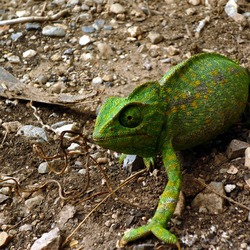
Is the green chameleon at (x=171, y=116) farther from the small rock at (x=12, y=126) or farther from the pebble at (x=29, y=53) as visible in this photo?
the pebble at (x=29, y=53)

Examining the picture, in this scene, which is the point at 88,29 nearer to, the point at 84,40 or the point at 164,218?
the point at 84,40

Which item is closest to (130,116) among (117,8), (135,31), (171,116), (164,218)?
(171,116)

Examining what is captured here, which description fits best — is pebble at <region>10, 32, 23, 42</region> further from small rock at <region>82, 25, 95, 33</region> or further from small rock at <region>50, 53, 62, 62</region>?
small rock at <region>82, 25, 95, 33</region>

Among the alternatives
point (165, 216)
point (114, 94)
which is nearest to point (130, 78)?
point (114, 94)

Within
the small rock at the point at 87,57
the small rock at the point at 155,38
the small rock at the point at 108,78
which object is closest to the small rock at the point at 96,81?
the small rock at the point at 108,78

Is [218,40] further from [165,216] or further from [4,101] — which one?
[165,216]

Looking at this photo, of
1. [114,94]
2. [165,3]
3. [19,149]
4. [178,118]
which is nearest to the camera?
[178,118]
